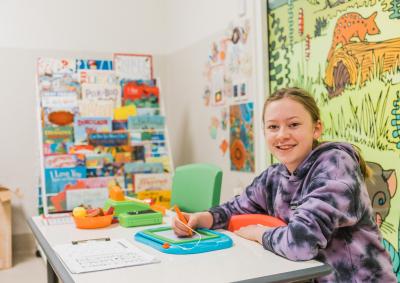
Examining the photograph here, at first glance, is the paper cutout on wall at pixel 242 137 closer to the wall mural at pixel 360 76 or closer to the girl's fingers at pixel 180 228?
the wall mural at pixel 360 76

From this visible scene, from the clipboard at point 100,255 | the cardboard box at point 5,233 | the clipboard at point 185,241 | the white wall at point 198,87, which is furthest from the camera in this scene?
the cardboard box at point 5,233

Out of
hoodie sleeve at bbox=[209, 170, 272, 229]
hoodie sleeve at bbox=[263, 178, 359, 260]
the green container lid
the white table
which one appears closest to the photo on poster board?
the green container lid

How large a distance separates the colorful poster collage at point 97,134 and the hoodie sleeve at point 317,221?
7.13 ft

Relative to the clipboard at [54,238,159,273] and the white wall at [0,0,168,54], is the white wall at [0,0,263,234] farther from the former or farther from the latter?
the clipboard at [54,238,159,273]

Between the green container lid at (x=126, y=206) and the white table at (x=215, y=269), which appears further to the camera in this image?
the green container lid at (x=126, y=206)

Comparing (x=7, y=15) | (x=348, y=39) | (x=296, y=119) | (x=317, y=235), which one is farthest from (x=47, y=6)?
(x=317, y=235)

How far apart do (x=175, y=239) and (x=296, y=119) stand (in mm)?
538

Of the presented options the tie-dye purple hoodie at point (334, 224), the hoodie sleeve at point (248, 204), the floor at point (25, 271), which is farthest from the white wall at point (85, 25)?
the tie-dye purple hoodie at point (334, 224)

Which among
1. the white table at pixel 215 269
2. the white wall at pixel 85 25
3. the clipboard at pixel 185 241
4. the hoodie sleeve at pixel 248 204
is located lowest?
the white table at pixel 215 269

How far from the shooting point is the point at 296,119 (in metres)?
1.39

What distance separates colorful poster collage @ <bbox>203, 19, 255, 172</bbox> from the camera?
9.32ft

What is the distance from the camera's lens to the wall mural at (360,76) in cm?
187

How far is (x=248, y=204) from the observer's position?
5.29 feet

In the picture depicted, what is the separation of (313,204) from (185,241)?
1.31 feet
